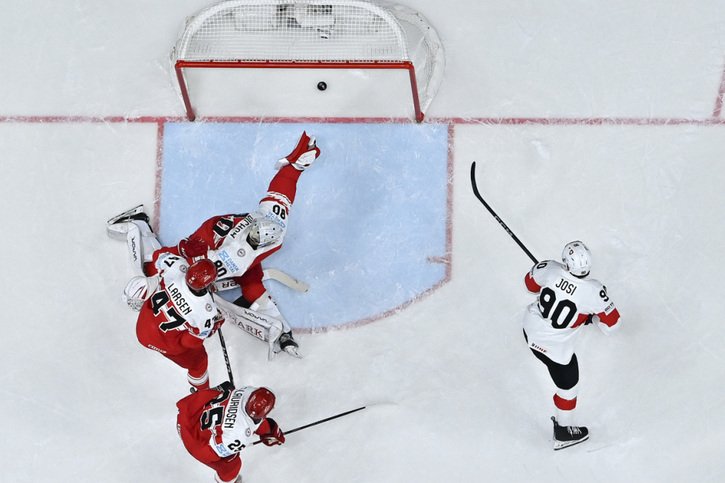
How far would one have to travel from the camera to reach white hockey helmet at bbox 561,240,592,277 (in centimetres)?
547

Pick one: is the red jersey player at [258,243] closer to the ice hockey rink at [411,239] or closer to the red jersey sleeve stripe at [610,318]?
the ice hockey rink at [411,239]

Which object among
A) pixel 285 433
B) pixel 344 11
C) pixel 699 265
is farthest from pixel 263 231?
pixel 699 265

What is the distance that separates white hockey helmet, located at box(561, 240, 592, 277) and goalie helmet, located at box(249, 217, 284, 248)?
4.88 feet

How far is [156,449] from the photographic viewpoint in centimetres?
614

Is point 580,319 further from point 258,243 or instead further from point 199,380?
point 199,380

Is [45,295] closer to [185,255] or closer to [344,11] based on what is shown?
[185,255]

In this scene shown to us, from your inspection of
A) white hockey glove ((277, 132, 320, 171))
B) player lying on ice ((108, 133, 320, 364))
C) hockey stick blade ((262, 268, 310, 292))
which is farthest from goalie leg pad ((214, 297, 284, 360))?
white hockey glove ((277, 132, 320, 171))

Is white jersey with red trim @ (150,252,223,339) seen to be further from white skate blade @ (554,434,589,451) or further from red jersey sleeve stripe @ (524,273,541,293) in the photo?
white skate blade @ (554,434,589,451)

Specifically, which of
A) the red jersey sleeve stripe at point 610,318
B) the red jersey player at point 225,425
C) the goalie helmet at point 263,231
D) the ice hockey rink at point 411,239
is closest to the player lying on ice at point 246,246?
the goalie helmet at point 263,231

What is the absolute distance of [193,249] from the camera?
5941mm

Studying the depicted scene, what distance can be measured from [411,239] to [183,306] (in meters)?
1.42

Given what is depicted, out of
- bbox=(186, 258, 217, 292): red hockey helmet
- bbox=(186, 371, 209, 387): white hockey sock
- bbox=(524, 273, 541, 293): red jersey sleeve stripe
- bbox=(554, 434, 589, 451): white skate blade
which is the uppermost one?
→ bbox=(186, 258, 217, 292): red hockey helmet

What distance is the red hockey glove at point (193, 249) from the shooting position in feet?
19.5

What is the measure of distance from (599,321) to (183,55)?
2.64 meters
